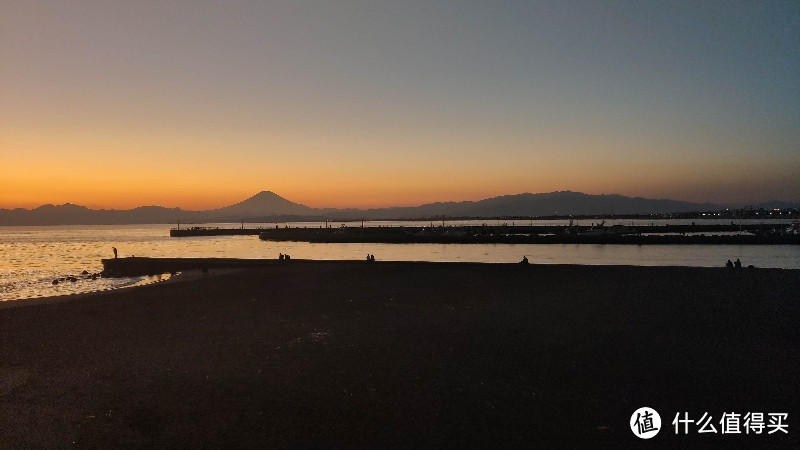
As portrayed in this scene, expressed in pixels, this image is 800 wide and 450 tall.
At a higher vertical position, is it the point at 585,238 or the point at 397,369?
the point at 397,369

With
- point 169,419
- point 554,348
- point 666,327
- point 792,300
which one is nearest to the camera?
point 169,419

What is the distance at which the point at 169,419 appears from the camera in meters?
6.24

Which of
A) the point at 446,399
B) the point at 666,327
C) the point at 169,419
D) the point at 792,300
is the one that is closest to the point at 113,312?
the point at 169,419

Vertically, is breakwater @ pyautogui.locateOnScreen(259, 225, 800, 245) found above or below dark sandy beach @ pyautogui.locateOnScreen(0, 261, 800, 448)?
below

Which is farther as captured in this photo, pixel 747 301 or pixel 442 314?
pixel 747 301

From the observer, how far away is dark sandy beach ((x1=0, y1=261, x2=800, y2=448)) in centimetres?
585

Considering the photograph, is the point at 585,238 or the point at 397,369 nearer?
the point at 397,369

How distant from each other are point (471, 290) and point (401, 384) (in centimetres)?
1128

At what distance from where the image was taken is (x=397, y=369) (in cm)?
831

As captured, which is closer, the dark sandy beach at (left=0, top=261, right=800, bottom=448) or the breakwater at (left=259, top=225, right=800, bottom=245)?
the dark sandy beach at (left=0, top=261, right=800, bottom=448)

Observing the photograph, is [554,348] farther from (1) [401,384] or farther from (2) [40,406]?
(2) [40,406]

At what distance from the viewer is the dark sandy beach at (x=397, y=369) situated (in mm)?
5848

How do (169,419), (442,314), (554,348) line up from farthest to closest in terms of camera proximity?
1. (442,314)
2. (554,348)
3. (169,419)

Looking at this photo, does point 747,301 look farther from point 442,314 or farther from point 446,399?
point 446,399
